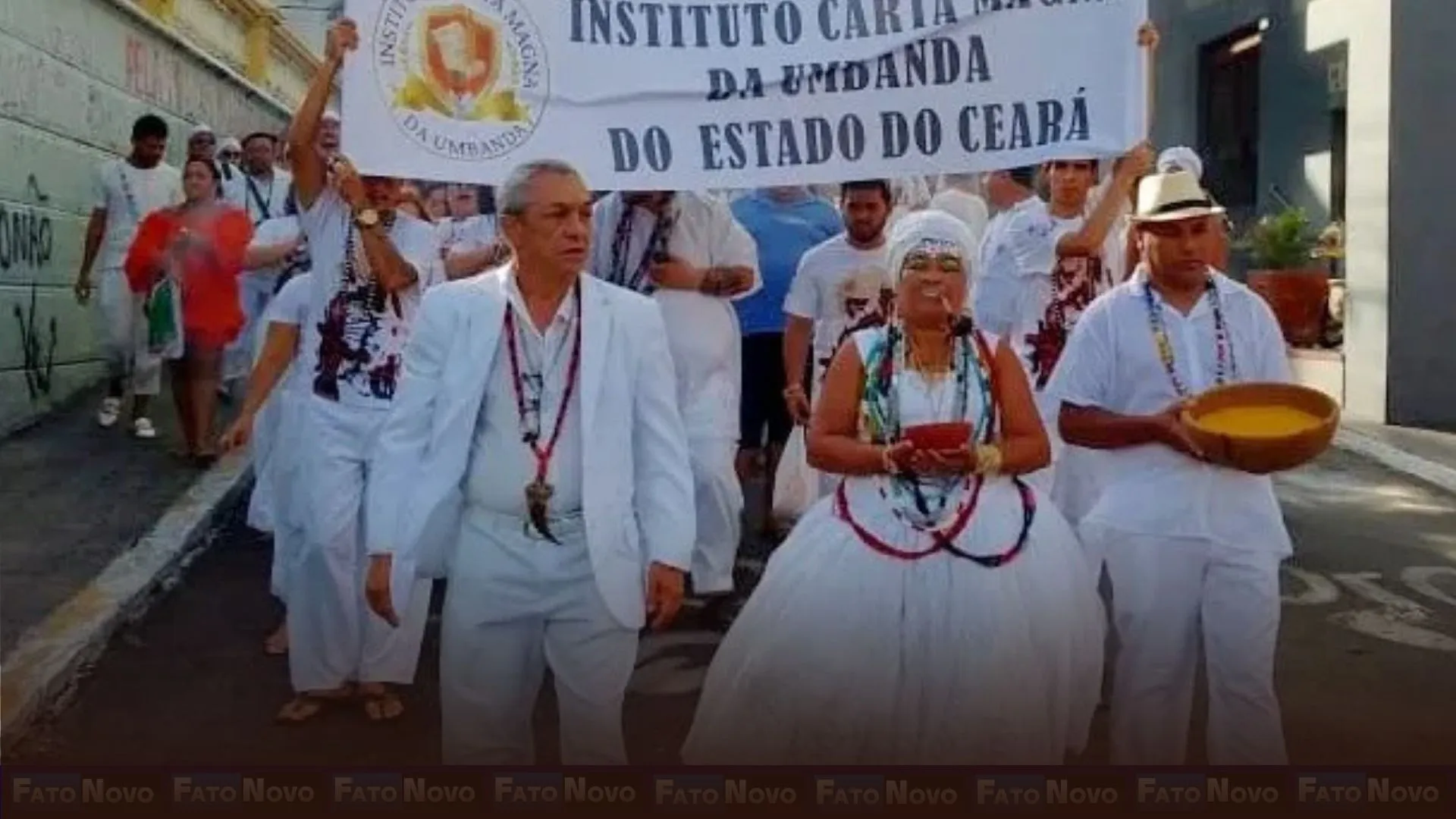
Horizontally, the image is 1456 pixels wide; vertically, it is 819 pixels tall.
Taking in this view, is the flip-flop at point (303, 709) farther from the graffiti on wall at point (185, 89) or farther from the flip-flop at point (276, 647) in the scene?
the graffiti on wall at point (185, 89)

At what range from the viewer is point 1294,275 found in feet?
55.0

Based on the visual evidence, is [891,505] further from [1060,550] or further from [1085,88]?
[1085,88]

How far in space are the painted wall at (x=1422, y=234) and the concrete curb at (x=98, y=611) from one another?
814 centimetres

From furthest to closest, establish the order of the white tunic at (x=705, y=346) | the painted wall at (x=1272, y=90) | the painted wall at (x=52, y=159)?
the painted wall at (x=1272, y=90)
the painted wall at (x=52, y=159)
the white tunic at (x=705, y=346)

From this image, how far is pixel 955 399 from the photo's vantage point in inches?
204

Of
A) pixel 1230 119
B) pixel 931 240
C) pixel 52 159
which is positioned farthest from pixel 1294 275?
pixel 931 240

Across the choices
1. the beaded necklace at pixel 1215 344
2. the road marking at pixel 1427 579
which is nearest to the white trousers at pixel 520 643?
the beaded necklace at pixel 1215 344

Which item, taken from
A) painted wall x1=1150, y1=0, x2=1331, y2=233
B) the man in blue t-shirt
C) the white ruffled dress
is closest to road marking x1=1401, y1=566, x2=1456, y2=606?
the man in blue t-shirt

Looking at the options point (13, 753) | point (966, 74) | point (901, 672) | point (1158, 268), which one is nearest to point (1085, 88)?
point (966, 74)

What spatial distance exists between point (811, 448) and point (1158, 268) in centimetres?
117

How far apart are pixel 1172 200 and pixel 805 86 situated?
1510mm

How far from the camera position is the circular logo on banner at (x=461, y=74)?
637 centimetres

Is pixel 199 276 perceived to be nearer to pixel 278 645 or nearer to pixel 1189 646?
pixel 278 645

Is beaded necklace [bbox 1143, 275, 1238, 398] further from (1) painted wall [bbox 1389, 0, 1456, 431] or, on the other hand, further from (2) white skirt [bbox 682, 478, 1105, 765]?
(1) painted wall [bbox 1389, 0, 1456, 431]
